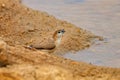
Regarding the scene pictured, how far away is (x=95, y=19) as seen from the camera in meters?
15.8

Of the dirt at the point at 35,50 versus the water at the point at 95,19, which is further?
the water at the point at 95,19

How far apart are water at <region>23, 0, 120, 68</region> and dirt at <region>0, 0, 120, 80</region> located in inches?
20.0

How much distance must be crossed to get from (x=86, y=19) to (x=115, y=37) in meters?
2.37

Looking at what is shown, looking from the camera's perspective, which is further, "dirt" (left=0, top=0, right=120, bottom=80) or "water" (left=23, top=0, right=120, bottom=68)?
"water" (left=23, top=0, right=120, bottom=68)

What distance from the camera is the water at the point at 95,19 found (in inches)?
455

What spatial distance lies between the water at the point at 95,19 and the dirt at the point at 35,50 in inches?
20.0

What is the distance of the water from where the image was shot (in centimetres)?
1156

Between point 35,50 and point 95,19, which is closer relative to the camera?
point 35,50

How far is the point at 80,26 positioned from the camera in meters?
14.9

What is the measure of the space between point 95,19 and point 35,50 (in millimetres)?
8441

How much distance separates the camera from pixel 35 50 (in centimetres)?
752

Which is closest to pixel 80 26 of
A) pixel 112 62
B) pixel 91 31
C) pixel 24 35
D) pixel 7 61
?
pixel 91 31

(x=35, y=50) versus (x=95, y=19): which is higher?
(x=95, y=19)

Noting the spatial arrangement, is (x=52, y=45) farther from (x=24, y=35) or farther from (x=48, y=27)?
(x=48, y=27)
